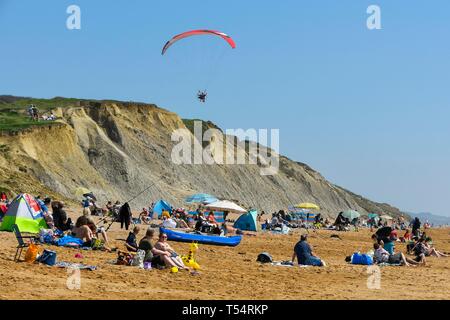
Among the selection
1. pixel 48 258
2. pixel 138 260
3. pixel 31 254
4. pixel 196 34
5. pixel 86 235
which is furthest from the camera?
pixel 196 34

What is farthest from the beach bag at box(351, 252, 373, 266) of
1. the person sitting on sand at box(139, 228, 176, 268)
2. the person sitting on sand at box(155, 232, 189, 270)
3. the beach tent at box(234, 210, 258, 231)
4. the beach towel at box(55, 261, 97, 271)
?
the beach tent at box(234, 210, 258, 231)

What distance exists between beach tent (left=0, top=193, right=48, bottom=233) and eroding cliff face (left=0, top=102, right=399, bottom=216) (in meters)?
19.9

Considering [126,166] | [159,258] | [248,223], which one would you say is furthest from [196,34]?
[126,166]

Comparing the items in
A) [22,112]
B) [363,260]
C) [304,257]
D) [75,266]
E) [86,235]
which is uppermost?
[22,112]

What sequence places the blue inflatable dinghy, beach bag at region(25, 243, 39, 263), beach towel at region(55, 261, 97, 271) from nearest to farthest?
beach towel at region(55, 261, 97, 271) → beach bag at region(25, 243, 39, 263) → the blue inflatable dinghy

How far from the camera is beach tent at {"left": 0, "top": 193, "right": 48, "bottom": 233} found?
18.5 meters

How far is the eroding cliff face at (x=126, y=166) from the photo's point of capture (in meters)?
47.7

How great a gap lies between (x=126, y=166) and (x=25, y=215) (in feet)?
129

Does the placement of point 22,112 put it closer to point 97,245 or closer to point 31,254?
point 97,245

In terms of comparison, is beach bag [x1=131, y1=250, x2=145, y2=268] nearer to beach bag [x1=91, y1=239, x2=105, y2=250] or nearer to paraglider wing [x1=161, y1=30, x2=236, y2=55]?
beach bag [x1=91, y1=239, x2=105, y2=250]

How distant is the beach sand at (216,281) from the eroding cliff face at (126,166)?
79.5 ft

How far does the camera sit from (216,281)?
45.3 ft

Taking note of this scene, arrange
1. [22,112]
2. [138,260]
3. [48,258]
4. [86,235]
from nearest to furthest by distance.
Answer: [48,258], [138,260], [86,235], [22,112]

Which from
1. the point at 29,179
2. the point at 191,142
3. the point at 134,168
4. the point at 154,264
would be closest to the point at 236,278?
the point at 154,264
